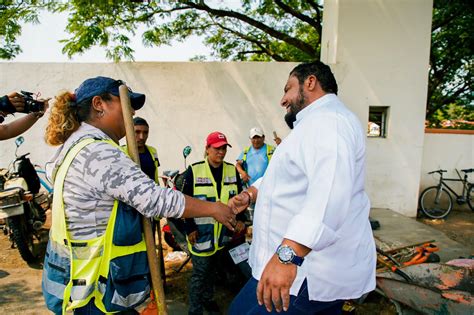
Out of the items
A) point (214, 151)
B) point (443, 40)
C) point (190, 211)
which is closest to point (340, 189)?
point (190, 211)

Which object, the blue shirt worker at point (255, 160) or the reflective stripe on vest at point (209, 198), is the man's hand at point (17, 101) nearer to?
the reflective stripe on vest at point (209, 198)

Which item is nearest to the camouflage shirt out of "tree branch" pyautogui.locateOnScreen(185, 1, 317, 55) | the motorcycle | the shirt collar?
the shirt collar

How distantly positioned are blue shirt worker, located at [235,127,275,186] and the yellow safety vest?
3.51 meters

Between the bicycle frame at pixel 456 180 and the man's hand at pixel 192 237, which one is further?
the bicycle frame at pixel 456 180

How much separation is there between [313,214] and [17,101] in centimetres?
221

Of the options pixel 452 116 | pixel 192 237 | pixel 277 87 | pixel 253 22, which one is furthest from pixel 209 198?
pixel 452 116

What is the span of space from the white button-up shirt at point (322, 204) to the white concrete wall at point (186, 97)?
504cm

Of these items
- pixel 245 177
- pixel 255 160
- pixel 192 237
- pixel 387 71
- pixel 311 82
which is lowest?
pixel 192 237

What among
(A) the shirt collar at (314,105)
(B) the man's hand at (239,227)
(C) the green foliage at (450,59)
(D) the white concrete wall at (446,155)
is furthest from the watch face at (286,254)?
(C) the green foliage at (450,59)

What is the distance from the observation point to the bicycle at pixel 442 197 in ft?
24.9

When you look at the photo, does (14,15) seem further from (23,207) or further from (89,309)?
(89,309)

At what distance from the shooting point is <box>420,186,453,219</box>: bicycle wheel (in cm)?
752

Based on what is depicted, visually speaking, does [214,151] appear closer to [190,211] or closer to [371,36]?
[190,211]

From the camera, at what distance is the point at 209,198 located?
3.21 meters
